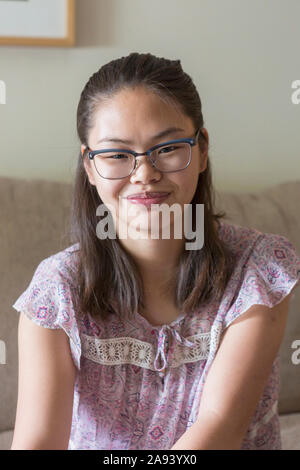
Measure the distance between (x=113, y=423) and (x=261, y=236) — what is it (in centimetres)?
45

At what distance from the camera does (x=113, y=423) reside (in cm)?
117

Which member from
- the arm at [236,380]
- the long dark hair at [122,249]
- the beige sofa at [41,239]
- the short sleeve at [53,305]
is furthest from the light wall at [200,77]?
the arm at [236,380]

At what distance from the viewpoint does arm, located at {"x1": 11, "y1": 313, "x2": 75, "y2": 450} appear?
1.03m

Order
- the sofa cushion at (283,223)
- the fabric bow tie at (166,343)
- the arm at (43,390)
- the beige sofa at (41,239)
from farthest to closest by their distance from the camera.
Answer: the sofa cushion at (283,223), the beige sofa at (41,239), the fabric bow tie at (166,343), the arm at (43,390)

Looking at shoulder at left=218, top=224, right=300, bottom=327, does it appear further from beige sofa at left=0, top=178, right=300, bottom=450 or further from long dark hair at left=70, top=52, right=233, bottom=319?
beige sofa at left=0, top=178, right=300, bottom=450

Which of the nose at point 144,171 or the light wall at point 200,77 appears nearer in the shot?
the nose at point 144,171

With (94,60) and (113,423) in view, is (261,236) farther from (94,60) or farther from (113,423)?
(94,60)

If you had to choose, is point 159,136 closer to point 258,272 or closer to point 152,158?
point 152,158

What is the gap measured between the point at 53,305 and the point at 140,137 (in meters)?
0.33

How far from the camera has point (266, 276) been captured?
1.16 metres

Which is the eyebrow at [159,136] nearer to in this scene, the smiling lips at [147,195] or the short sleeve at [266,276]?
the smiling lips at [147,195]

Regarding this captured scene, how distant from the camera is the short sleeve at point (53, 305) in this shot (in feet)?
3.58

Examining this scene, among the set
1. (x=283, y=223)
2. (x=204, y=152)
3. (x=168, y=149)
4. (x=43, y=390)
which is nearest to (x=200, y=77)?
(x=283, y=223)
